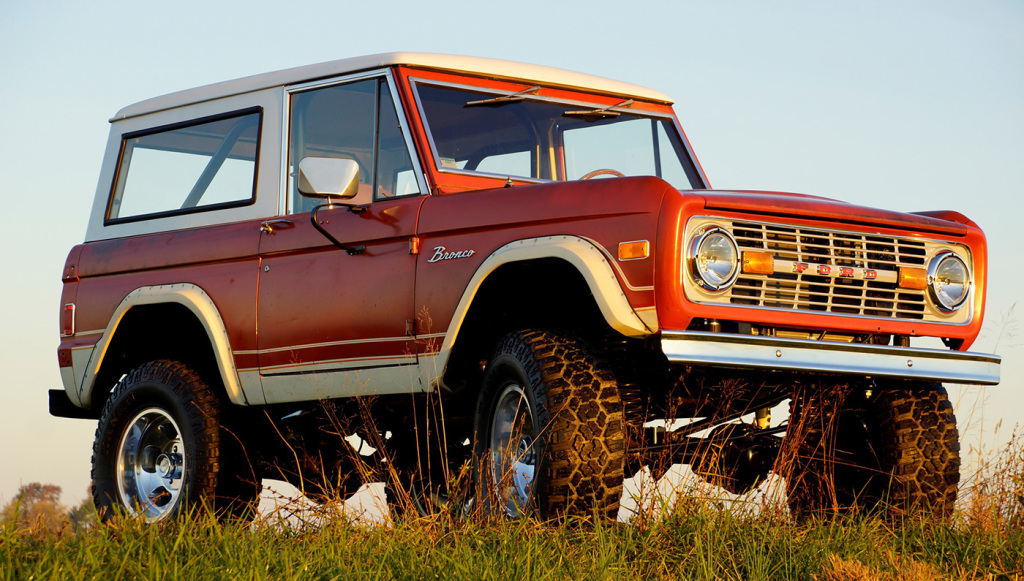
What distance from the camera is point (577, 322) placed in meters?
5.31

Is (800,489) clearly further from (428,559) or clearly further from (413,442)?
(428,559)

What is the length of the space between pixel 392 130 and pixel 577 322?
146 centimetres

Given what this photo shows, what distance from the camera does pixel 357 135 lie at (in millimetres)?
6207

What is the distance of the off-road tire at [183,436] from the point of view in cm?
638

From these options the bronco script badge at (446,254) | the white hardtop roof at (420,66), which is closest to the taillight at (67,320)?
the white hardtop roof at (420,66)

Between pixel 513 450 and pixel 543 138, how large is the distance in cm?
217

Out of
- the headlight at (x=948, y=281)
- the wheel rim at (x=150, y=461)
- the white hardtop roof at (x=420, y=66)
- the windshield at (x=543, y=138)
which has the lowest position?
the wheel rim at (x=150, y=461)

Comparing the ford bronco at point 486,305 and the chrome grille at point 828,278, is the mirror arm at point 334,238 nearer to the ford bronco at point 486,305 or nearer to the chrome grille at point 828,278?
the ford bronco at point 486,305

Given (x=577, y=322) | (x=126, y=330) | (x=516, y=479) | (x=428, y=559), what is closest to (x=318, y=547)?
(x=428, y=559)

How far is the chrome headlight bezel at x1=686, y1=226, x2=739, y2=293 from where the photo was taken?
15.5 feet

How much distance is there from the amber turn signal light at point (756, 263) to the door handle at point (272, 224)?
8.31 feet

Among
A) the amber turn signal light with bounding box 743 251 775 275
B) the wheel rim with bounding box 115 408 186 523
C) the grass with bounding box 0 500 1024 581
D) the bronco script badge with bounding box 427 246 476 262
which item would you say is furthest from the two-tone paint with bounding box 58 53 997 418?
the grass with bounding box 0 500 1024 581

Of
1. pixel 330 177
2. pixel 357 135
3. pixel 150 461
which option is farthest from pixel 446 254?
pixel 150 461

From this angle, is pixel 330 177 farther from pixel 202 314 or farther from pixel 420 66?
pixel 202 314
